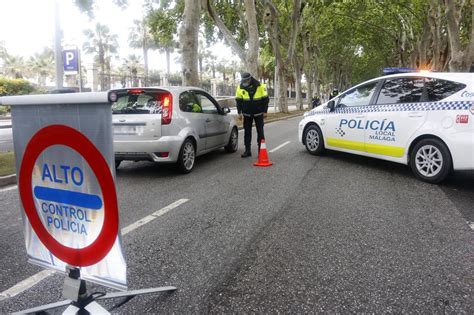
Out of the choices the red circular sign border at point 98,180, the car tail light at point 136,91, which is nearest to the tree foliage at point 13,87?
the car tail light at point 136,91

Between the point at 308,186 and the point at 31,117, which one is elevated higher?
the point at 31,117

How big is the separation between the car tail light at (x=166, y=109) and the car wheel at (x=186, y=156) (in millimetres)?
579

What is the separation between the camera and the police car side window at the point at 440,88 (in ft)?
18.8

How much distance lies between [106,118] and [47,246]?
0.93m

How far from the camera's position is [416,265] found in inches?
127

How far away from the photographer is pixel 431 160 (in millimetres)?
6004

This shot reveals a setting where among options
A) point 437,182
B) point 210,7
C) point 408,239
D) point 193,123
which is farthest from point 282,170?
point 210,7

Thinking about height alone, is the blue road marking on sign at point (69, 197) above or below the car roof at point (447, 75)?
below

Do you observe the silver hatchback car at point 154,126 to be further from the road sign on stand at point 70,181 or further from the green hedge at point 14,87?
the green hedge at point 14,87

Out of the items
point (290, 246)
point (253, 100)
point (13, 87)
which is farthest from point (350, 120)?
point (13, 87)

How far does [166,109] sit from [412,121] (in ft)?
13.5

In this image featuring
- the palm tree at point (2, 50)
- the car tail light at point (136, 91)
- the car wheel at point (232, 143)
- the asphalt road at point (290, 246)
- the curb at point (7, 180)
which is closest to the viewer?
the asphalt road at point (290, 246)

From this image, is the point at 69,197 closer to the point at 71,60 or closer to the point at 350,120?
the point at 350,120

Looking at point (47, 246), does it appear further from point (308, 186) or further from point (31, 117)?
point (308, 186)
